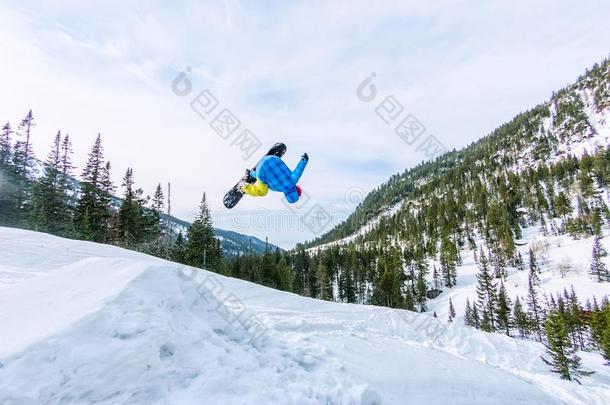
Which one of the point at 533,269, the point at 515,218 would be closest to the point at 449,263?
the point at 533,269

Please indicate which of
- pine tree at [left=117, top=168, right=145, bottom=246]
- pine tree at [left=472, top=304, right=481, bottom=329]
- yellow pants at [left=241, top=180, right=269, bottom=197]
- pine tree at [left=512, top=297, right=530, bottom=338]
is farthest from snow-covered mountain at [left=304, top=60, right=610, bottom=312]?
yellow pants at [left=241, top=180, right=269, bottom=197]

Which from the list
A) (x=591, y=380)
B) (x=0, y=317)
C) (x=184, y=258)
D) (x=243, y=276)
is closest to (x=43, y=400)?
(x=0, y=317)

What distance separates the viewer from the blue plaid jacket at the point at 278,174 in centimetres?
786

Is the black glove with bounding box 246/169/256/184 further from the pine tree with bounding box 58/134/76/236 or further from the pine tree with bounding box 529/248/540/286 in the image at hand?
the pine tree with bounding box 529/248/540/286

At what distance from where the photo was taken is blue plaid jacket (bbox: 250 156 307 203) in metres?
7.86

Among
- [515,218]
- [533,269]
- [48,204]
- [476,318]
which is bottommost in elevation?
[476,318]

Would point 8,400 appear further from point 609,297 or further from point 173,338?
point 609,297

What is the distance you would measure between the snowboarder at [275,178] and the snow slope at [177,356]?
2677 millimetres

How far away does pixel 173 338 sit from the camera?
17.1 ft

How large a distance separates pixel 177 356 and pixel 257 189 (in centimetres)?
426

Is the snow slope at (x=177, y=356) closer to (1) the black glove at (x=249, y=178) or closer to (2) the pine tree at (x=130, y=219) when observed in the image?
(1) the black glove at (x=249, y=178)

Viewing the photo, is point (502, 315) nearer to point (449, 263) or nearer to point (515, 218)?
point (449, 263)

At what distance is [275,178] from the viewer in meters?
7.93

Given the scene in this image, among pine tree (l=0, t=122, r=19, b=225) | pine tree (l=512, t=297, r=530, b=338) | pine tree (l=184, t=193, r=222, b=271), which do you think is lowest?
pine tree (l=512, t=297, r=530, b=338)
